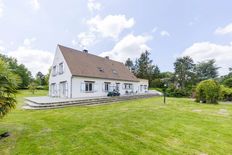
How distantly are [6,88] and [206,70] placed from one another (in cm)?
3948

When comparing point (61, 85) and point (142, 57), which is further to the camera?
point (142, 57)

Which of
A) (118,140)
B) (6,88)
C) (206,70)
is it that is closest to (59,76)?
(6,88)

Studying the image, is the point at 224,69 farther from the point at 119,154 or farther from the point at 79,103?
the point at 119,154

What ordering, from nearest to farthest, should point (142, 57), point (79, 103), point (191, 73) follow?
1. point (79, 103)
2. point (191, 73)
3. point (142, 57)

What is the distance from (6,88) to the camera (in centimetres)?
500

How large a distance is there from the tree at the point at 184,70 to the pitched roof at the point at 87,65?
18.0 metres

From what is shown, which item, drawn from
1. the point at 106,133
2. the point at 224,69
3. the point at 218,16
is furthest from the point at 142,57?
the point at 106,133

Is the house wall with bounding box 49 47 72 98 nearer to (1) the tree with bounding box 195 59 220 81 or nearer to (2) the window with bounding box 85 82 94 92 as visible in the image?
(2) the window with bounding box 85 82 94 92

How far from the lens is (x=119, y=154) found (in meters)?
3.68

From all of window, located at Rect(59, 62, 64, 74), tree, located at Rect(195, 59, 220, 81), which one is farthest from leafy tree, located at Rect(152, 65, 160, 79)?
window, located at Rect(59, 62, 64, 74)

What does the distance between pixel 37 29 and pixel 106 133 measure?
1548cm

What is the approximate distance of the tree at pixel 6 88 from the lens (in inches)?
190

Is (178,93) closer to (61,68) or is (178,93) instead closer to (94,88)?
(94,88)

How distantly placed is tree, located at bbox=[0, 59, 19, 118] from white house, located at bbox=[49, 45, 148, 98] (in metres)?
11.2
